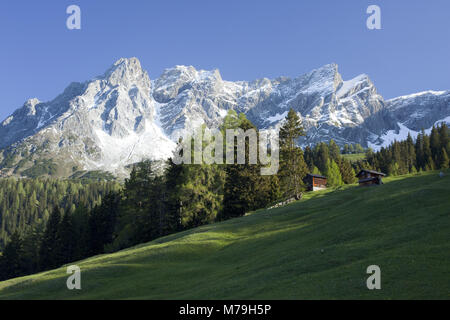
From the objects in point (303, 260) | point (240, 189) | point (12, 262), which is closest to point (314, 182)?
Answer: point (240, 189)

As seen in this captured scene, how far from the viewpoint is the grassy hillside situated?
18.5 m

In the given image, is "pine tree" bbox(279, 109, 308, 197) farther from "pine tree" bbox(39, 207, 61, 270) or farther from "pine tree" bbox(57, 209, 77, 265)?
"pine tree" bbox(39, 207, 61, 270)

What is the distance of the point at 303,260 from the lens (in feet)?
82.6

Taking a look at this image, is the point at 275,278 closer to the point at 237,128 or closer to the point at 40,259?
the point at 237,128

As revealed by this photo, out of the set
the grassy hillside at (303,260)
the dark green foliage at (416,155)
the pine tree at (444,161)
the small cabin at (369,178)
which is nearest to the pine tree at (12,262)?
the grassy hillside at (303,260)

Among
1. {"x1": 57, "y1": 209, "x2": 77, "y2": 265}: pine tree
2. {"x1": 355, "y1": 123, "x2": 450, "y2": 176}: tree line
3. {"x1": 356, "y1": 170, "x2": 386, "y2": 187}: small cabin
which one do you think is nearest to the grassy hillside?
{"x1": 356, "y1": 170, "x2": 386, "y2": 187}: small cabin

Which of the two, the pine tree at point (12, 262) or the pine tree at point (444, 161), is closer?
the pine tree at point (12, 262)

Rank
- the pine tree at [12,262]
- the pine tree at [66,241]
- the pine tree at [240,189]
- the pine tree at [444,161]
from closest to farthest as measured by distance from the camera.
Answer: the pine tree at [240,189] → the pine tree at [66,241] → the pine tree at [12,262] → the pine tree at [444,161]

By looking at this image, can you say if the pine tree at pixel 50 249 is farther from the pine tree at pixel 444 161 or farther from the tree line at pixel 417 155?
the pine tree at pixel 444 161

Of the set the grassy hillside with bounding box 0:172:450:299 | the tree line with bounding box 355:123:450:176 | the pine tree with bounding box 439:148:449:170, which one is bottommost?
the grassy hillside with bounding box 0:172:450:299

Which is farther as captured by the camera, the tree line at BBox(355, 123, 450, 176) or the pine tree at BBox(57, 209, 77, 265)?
the tree line at BBox(355, 123, 450, 176)

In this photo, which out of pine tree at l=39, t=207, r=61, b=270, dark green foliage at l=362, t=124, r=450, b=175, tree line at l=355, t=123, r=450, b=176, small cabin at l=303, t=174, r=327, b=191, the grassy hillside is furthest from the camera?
dark green foliage at l=362, t=124, r=450, b=175

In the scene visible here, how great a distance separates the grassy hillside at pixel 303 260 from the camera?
18.5m

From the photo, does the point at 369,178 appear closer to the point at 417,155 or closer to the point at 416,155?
the point at 417,155
